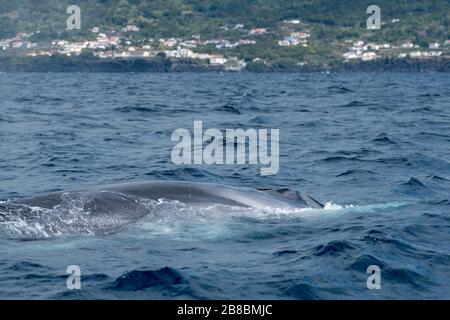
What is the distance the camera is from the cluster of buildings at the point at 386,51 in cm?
16500

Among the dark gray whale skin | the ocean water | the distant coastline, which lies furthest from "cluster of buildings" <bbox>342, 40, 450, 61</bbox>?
the dark gray whale skin

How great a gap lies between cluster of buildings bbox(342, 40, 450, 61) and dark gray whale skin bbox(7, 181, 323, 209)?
14828cm
